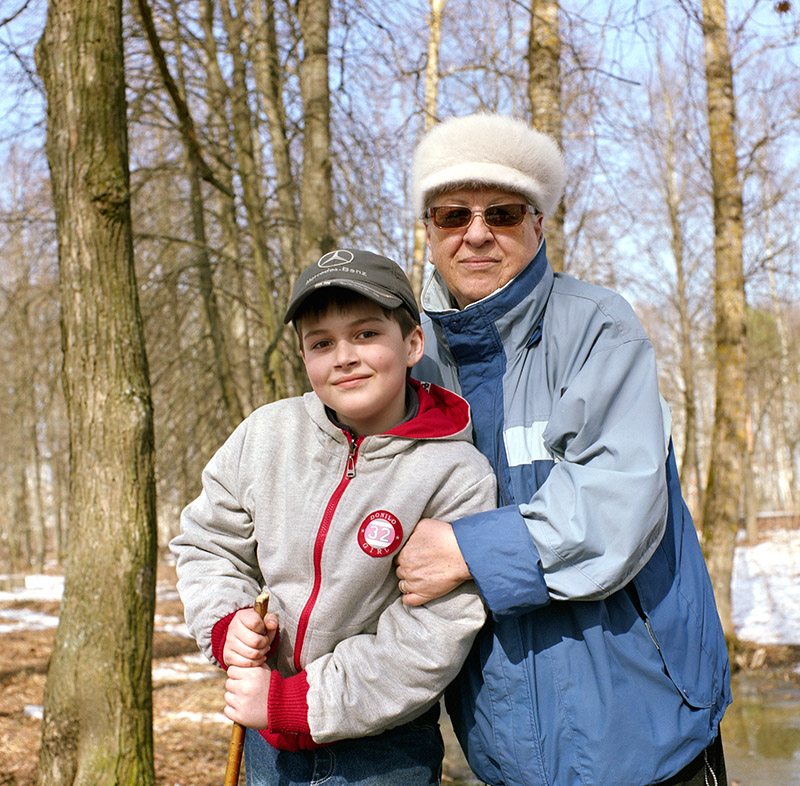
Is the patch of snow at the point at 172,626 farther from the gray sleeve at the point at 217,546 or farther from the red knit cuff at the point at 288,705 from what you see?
the red knit cuff at the point at 288,705

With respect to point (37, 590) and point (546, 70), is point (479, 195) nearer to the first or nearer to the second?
point (546, 70)

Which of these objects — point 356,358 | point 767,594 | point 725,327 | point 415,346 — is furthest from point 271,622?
point 767,594

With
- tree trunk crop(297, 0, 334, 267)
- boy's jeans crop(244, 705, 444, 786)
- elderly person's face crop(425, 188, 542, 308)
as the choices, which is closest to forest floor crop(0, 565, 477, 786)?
boy's jeans crop(244, 705, 444, 786)

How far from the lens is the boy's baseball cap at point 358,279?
173cm

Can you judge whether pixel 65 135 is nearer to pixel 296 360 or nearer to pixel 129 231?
pixel 129 231

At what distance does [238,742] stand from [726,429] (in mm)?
6589

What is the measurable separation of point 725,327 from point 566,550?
648cm

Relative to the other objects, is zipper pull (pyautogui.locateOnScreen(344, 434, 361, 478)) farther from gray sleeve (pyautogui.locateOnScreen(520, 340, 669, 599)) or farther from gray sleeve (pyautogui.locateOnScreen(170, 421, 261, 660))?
gray sleeve (pyautogui.locateOnScreen(520, 340, 669, 599))

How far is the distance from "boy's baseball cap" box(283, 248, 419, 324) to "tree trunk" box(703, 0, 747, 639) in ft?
20.5

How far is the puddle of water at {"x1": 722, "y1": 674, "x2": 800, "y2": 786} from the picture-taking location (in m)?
4.62

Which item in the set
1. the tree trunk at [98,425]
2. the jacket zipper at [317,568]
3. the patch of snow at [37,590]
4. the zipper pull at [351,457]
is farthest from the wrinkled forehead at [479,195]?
the patch of snow at [37,590]

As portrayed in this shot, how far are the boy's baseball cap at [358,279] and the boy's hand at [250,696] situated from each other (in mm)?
780

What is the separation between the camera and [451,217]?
76.9 inches

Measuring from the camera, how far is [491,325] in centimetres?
184
